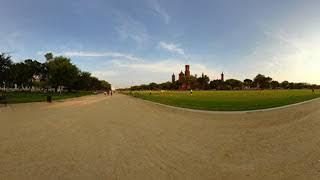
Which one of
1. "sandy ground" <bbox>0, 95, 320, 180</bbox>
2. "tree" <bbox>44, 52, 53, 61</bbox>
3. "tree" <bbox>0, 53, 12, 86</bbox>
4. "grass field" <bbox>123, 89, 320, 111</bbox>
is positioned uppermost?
"tree" <bbox>44, 52, 53, 61</bbox>

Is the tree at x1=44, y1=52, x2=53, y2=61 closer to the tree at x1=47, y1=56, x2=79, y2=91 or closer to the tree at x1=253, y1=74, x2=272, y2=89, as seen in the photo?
the tree at x1=47, y1=56, x2=79, y2=91

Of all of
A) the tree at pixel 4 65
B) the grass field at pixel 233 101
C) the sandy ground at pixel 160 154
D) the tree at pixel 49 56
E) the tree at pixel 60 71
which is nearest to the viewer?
the sandy ground at pixel 160 154

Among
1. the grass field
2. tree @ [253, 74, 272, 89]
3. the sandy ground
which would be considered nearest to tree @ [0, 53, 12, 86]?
the grass field

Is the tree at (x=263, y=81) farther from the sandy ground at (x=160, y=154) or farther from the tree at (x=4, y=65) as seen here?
the sandy ground at (x=160, y=154)

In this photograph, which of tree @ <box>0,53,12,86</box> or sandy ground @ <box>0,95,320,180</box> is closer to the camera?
sandy ground @ <box>0,95,320,180</box>

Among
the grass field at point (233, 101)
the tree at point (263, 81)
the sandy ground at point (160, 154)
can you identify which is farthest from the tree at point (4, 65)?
the tree at point (263, 81)

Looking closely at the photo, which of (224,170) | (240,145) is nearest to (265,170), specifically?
(224,170)

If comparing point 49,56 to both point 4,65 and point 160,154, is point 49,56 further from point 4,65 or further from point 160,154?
point 160,154

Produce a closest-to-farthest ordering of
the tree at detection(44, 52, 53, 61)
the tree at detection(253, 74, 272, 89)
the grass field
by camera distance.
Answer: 1. the grass field
2. the tree at detection(44, 52, 53, 61)
3. the tree at detection(253, 74, 272, 89)

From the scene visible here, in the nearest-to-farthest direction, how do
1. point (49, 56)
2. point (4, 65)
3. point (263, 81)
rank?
point (4, 65), point (49, 56), point (263, 81)

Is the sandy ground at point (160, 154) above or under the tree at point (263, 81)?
under

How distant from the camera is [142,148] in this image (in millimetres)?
9047

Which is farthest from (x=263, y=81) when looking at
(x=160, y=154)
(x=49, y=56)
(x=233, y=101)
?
(x=160, y=154)

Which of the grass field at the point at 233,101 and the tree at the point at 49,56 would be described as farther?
the tree at the point at 49,56
